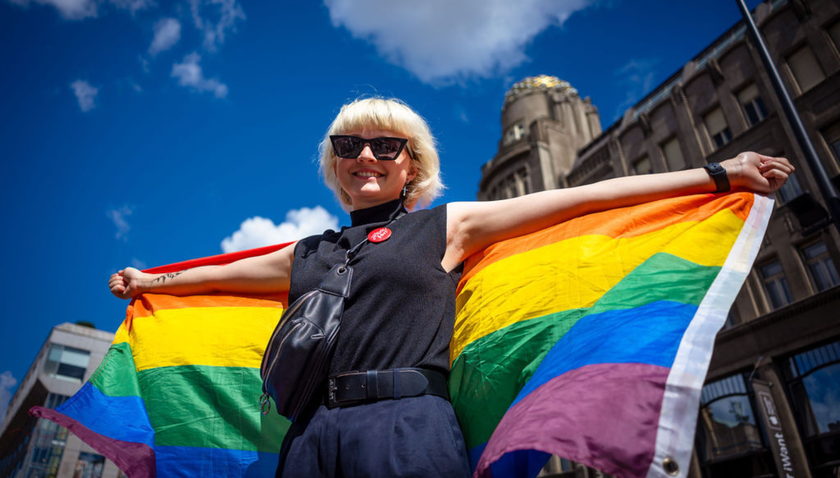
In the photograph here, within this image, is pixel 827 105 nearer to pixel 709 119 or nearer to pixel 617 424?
pixel 709 119

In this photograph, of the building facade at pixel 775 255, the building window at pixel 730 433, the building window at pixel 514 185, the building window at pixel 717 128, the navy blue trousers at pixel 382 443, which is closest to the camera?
the navy blue trousers at pixel 382 443

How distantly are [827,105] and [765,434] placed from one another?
389 inches

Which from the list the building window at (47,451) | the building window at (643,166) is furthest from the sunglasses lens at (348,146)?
the building window at (47,451)

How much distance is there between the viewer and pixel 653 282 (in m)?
1.94

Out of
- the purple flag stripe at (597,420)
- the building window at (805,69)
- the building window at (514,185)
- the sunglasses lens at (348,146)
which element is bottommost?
the purple flag stripe at (597,420)

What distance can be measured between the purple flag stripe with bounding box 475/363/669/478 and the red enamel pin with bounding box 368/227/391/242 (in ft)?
3.13

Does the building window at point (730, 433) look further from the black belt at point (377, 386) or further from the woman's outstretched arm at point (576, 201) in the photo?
the black belt at point (377, 386)

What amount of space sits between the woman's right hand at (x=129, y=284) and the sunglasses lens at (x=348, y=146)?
62.3 inches

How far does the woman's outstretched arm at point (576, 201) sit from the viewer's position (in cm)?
238

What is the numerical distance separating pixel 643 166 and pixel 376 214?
23.1 meters

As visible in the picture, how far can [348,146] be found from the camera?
8.43ft

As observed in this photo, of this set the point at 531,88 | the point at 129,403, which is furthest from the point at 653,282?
the point at 531,88

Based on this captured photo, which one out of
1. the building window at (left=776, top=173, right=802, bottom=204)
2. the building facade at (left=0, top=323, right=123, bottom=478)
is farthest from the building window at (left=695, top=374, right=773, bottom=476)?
the building facade at (left=0, top=323, right=123, bottom=478)

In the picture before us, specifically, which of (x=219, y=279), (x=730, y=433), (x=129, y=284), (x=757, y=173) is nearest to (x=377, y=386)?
(x=219, y=279)
